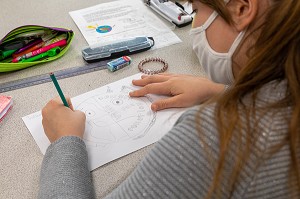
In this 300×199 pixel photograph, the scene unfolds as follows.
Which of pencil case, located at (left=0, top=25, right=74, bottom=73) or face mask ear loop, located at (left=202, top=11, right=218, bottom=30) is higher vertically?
face mask ear loop, located at (left=202, top=11, right=218, bottom=30)

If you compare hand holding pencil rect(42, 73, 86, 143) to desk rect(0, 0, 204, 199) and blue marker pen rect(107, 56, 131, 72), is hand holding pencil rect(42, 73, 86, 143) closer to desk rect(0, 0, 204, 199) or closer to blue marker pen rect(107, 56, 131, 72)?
desk rect(0, 0, 204, 199)

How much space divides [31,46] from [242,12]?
63 centimetres

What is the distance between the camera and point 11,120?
0.75 m

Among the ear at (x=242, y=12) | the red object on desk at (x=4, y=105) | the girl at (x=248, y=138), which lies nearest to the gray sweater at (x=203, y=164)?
the girl at (x=248, y=138)

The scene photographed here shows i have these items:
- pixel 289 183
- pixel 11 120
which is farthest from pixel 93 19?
pixel 289 183

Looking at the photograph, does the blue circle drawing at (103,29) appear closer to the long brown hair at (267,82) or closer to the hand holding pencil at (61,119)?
the hand holding pencil at (61,119)

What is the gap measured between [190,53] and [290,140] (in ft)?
1.91

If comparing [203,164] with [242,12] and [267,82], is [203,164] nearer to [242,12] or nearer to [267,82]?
[267,82]


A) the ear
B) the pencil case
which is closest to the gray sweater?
the ear

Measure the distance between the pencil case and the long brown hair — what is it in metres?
0.61

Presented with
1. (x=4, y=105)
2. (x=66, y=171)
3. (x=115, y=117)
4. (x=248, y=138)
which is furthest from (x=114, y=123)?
(x=248, y=138)

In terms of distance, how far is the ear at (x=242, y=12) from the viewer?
49 cm

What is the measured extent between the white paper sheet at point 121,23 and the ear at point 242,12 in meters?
0.46

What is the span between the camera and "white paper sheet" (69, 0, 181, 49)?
1.02m
